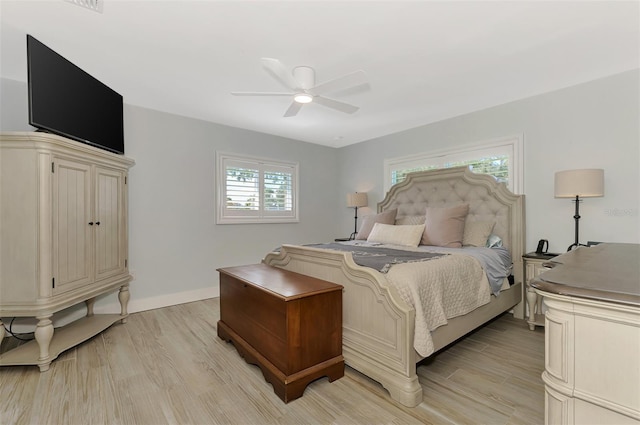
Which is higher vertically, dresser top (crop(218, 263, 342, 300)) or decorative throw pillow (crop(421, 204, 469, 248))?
decorative throw pillow (crop(421, 204, 469, 248))

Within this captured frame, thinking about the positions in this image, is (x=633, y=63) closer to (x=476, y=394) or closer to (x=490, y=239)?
(x=490, y=239)

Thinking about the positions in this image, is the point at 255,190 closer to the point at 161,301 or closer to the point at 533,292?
the point at 161,301

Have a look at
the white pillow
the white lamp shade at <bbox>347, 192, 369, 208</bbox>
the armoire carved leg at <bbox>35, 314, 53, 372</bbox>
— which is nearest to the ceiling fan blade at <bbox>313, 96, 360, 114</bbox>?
the white pillow

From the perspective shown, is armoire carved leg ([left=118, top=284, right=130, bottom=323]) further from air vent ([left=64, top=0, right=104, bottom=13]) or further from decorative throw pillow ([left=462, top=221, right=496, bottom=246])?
decorative throw pillow ([left=462, top=221, right=496, bottom=246])

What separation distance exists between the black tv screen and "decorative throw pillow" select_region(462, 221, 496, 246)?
4009mm

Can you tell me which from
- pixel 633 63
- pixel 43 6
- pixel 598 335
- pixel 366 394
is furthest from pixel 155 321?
pixel 633 63

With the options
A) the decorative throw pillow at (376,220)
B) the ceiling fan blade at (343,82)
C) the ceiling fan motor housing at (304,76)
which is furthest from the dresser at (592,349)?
the decorative throw pillow at (376,220)

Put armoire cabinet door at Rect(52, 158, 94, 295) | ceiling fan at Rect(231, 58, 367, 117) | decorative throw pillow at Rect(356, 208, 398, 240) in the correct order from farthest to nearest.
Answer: decorative throw pillow at Rect(356, 208, 398, 240), armoire cabinet door at Rect(52, 158, 94, 295), ceiling fan at Rect(231, 58, 367, 117)

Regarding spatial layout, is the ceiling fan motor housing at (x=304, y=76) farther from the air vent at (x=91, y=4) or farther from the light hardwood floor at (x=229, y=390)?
the light hardwood floor at (x=229, y=390)

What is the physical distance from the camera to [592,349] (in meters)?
0.88

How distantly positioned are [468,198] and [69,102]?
4.23m

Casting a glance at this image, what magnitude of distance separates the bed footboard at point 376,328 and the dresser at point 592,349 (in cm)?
88

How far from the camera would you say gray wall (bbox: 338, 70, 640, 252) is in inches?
105

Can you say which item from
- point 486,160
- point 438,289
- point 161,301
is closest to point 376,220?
point 486,160
